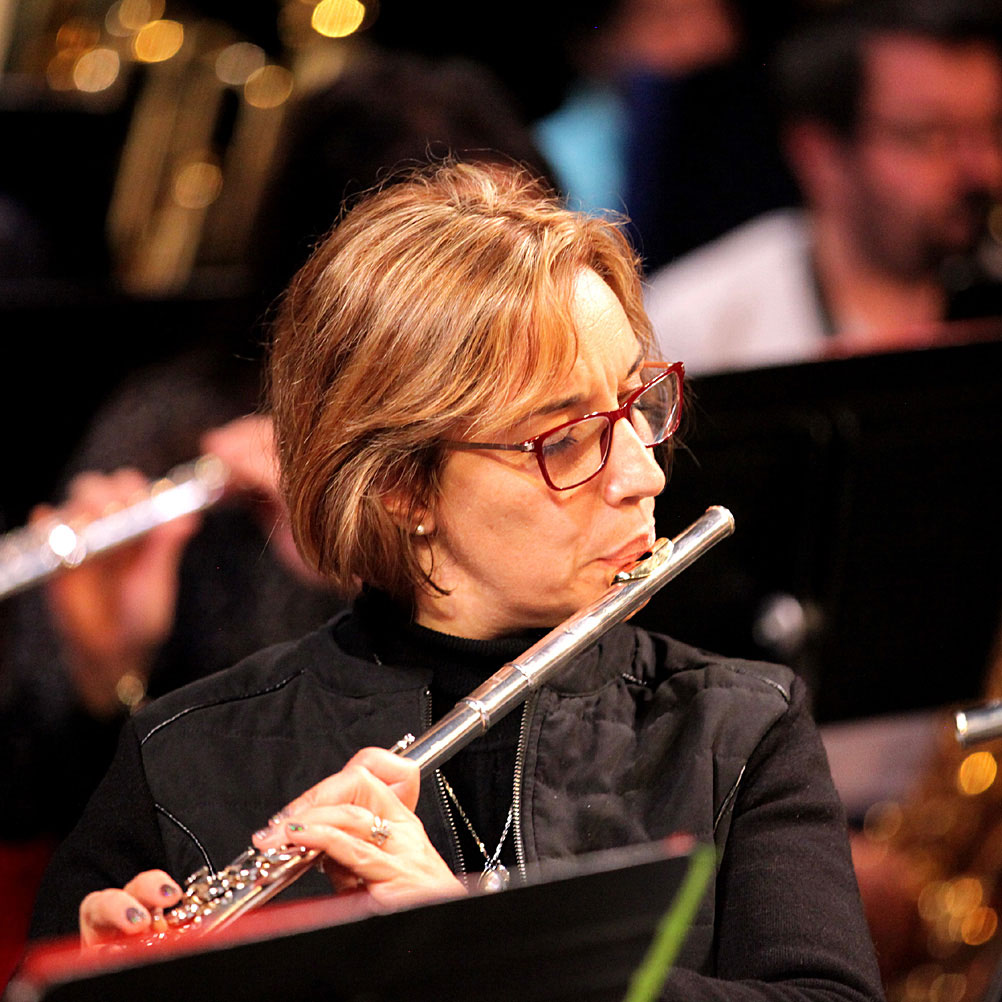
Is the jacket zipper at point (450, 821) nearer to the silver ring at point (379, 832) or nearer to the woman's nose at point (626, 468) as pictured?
the silver ring at point (379, 832)

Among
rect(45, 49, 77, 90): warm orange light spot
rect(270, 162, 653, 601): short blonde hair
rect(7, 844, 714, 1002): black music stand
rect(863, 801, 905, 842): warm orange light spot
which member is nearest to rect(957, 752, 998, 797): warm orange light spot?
rect(863, 801, 905, 842): warm orange light spot

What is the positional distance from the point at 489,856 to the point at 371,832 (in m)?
0.18

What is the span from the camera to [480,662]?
46.4 inches

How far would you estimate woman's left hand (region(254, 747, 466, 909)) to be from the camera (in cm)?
98

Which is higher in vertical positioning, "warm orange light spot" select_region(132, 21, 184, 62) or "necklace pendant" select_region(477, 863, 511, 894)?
"warm orange light spot" select_region(132, 21, 184, 62)

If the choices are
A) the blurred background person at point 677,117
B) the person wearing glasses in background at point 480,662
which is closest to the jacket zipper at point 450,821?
the person wearing glasses in background at point 480,662

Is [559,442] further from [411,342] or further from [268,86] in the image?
[268,86]

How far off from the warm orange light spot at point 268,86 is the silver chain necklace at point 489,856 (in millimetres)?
2557

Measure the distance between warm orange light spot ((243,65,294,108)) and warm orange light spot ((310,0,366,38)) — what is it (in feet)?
0.50

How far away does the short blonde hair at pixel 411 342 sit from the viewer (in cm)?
108

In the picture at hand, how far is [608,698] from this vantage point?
3.83 ft

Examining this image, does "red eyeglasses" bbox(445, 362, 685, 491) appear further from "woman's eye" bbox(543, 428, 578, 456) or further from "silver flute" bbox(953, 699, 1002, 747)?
"silver flute" bbox(953, 699, 1002, 747)

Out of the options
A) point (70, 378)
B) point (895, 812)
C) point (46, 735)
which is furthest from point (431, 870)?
point (895, 812)

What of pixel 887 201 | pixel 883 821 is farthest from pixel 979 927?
pixel 887 201
